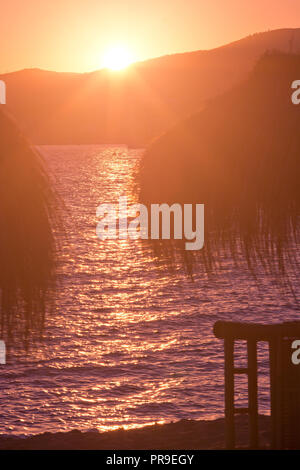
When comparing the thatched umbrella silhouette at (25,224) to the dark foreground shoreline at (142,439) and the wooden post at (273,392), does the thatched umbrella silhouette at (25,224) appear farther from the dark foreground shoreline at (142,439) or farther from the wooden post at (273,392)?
the dark foreground shoreline at (142,439)

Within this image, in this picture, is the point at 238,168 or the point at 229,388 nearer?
the point at 238,168

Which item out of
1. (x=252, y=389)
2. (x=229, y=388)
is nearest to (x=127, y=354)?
(x=229, y=388)

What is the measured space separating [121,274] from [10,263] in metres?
79.4

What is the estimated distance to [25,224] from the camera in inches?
186

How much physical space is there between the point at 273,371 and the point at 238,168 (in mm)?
2840

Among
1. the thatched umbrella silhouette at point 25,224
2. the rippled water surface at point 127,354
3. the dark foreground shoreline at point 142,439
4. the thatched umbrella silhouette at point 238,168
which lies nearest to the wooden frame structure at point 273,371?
the thatched umbrella silhouette at point 238,168

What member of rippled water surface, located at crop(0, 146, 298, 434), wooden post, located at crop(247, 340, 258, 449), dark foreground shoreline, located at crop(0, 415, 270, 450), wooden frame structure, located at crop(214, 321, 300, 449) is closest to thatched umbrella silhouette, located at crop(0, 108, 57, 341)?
wooden frame structure, located at crop(214, 321, 300, 449)

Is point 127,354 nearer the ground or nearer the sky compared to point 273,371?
nearer the ground

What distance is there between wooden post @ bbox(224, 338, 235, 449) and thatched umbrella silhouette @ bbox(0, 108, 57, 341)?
2743mm

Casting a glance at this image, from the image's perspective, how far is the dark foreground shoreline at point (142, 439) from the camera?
22.9 metres

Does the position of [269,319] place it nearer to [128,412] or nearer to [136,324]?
[136,324]

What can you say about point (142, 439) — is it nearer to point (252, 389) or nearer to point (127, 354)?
point (252, 389)

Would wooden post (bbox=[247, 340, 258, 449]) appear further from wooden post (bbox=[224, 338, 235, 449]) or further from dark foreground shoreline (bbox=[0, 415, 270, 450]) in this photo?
dark foreground shoreline (bbox=[0, 415, 270, 450])
